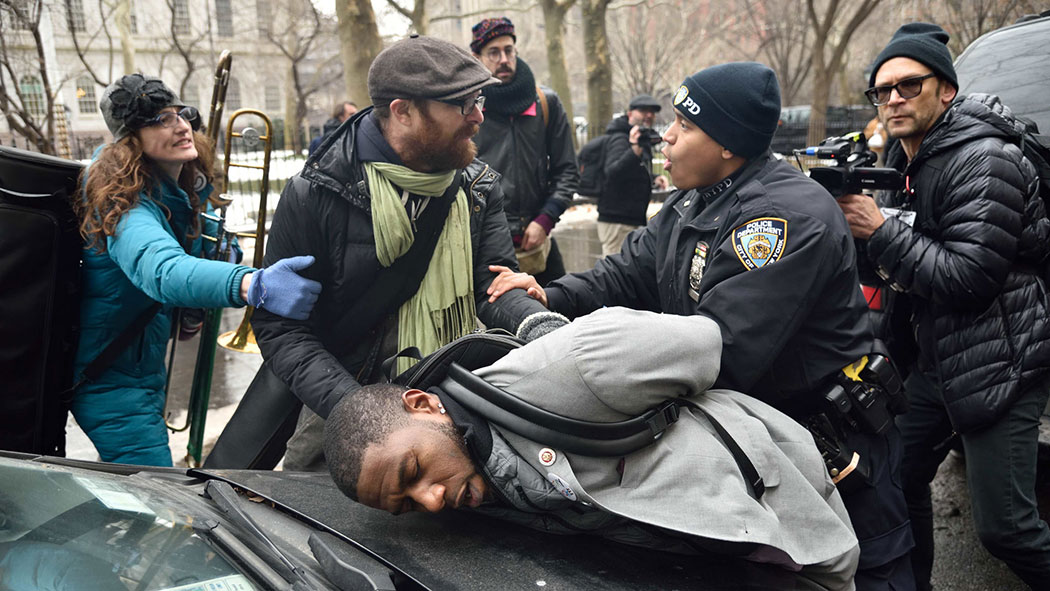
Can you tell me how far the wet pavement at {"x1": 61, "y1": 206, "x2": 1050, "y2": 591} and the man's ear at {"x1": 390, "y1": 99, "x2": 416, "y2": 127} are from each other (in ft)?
9.10

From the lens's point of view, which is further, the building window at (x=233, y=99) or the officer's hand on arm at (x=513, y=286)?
the building window at (x=233, y=99)

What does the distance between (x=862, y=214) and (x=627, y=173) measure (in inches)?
162

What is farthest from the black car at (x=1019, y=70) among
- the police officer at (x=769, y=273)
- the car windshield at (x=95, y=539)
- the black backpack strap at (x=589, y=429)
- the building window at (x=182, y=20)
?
the building window at (x=182, y=20)

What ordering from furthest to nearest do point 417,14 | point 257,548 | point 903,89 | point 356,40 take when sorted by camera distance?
point 417,14, point 356,40, point 903,89, point 257,548

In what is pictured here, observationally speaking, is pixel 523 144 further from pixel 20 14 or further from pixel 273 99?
pixel 273 99

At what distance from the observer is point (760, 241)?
2.14 m

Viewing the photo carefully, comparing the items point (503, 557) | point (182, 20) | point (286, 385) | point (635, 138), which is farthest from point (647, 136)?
point (182, 20)

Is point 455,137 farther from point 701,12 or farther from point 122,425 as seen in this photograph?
point 701,12

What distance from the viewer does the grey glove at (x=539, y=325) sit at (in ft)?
7.58

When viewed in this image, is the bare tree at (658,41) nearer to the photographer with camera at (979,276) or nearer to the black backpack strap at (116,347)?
the photographer with camera at (979,276)

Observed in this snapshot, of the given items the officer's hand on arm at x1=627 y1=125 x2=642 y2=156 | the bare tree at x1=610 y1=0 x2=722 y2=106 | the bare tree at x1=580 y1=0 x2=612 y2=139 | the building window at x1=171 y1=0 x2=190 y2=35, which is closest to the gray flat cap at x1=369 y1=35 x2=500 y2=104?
the officer's hand on arm at x1=627 y1=125 x2=642 y2=156

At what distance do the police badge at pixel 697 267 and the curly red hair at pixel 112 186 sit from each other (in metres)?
1.92

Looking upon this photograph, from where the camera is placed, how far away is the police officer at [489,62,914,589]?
2.09 m

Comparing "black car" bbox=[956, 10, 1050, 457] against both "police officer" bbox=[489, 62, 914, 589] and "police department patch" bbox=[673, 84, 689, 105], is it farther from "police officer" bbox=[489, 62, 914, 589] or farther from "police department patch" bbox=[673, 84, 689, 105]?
"police department patch" bbox=[673, 84, 689, 105]
